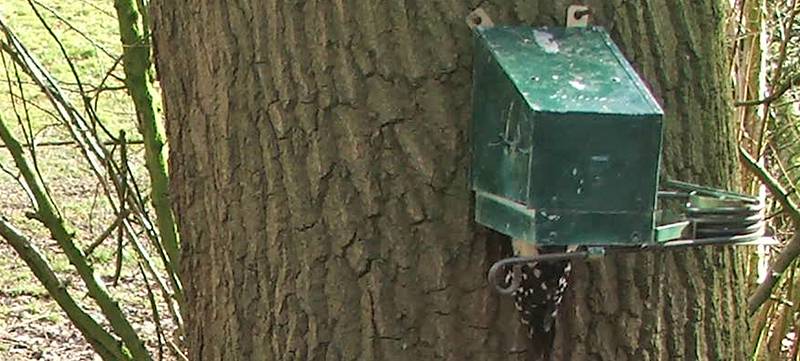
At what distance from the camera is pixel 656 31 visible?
146cm

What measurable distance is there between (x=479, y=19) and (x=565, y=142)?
0.69 feet

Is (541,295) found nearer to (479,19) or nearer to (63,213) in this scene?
(479,19)

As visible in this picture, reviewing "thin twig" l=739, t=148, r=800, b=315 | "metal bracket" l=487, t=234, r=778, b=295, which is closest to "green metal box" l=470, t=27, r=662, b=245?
"metal bracket" l=487, t=234, r=778, b=295

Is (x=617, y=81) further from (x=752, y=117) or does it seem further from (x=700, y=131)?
(x=752, y=117)

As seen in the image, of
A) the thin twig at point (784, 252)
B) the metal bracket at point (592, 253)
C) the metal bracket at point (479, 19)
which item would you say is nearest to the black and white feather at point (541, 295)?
the metal bracket at point (592, 253)

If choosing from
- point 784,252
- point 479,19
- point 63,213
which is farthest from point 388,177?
point 63,213

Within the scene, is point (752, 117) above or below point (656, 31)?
above

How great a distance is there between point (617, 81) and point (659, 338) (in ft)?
1.22

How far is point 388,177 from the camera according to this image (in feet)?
4.60

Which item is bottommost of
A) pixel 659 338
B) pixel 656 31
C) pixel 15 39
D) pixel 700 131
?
pixel 659 338

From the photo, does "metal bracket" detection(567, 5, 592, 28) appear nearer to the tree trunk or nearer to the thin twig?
the tree trunk

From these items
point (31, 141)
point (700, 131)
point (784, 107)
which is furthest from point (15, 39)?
point (784, 107)

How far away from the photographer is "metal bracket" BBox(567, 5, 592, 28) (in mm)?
1389

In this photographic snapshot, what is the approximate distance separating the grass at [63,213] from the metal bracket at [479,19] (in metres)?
2.76
